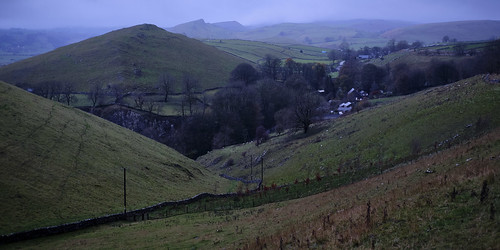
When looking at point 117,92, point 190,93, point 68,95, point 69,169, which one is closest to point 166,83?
point 190,93

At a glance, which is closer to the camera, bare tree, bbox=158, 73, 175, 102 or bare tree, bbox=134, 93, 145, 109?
bare tree, bbox=134, 93, 145, 109

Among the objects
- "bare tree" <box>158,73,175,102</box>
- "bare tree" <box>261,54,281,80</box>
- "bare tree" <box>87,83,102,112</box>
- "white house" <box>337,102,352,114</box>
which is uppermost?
"bare tree" <box>261,54,281,80</box>

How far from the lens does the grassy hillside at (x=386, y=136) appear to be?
40831mm

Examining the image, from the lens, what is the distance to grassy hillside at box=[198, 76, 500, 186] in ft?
134

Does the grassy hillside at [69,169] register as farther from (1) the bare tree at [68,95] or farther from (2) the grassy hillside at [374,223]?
(1) the bare tree at [68,95]

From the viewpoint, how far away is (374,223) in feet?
50.8

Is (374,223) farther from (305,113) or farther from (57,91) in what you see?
(57,91)

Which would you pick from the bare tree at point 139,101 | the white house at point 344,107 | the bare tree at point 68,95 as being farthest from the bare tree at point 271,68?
the bare tree at point 68,95

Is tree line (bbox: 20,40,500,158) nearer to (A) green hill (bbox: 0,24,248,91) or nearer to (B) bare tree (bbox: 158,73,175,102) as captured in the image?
(B) bare tree (bbox: 158,73,175,102)

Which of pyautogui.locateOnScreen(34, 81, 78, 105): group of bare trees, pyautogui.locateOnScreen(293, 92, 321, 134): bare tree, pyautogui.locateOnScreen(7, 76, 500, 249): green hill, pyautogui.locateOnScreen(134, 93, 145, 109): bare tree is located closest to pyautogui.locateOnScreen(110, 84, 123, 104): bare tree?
pyautogui.locateOnScreen(134, 93, 145, 109): bare tree

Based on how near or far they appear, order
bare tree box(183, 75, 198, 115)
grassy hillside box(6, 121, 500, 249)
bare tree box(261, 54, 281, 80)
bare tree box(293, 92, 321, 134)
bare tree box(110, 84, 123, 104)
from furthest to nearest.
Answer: bare tree box(261, 54, 281, 80)
bare tree box(110, 84, 123, 104)
bare tree box(183, 75, 198, 115)
bare tree box(293, 92, 321, 134)
grassy hillside box(6, 121, 500, 249)

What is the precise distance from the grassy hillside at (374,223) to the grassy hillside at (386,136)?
12987 millimetres

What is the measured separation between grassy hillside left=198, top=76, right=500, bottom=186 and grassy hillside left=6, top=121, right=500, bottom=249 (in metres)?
13.0

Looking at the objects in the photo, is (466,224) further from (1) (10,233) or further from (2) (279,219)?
(1) (10,233)
